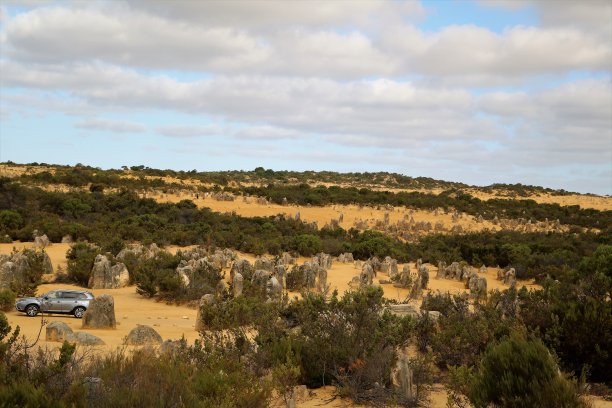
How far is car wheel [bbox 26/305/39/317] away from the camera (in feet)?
45.2

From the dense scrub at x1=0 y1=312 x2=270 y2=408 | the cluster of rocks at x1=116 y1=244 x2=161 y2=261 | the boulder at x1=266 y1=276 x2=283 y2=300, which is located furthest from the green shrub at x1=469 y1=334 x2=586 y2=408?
the cluster of rocks at x1=116 y1=244 x2=161 y2=261

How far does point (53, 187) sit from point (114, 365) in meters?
41.2

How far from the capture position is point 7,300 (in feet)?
46.4

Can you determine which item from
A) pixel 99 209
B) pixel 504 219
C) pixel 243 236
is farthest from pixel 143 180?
pixel 504 219

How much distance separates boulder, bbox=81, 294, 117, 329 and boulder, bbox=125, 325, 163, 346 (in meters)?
2.16

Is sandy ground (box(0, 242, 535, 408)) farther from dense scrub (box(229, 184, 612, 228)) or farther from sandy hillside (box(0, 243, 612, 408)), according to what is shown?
dense scrub (box(229, 184, 612, 228))

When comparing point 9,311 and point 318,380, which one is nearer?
point 318,380

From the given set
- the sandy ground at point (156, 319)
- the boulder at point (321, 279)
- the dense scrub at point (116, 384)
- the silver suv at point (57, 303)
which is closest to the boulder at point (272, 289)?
the sandy ground at point (156, 319)

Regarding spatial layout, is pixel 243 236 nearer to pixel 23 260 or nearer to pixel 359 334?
pixel 23 260

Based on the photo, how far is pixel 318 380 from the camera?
873 centimetres

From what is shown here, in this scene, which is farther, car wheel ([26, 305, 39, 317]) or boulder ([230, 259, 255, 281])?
boulder ([230, 259, 255, 281])

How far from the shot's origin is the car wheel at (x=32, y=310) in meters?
13.8

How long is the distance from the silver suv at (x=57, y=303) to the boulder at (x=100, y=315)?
4.42 ft

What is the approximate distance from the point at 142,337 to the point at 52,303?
4584 millimetres
